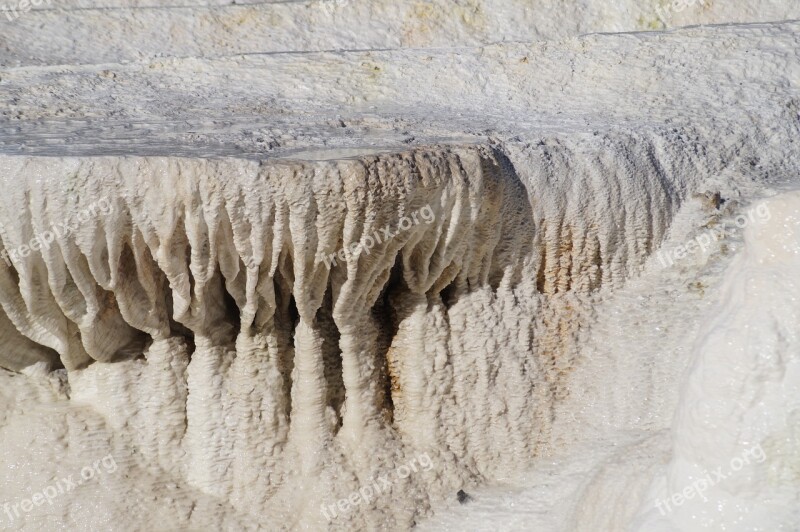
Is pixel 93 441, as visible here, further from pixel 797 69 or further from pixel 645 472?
pixel 797 69

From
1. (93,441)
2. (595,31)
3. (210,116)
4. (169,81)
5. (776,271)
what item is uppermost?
(595,31)

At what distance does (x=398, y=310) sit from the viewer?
13.8 ft

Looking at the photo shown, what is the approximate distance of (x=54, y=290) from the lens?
380 cm

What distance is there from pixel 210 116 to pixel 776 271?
101 inches

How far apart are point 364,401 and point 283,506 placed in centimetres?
52

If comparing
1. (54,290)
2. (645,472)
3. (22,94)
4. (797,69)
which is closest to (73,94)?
(22,94)

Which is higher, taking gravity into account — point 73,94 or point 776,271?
point 73,94

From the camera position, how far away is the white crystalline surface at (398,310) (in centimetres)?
355

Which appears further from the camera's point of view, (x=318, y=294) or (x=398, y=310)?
(x=398, y=310)

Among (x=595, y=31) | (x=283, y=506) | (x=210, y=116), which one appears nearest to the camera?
(x=283, y=506)

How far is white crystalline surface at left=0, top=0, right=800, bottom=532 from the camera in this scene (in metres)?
3.55

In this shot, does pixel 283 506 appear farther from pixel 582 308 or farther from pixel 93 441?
pixel 582 308

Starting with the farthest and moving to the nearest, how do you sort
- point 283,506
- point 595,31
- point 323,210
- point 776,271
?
point 595,31 < point 283,506 < point 323,210 < point 776,271

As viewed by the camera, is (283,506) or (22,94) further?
(22,94)
